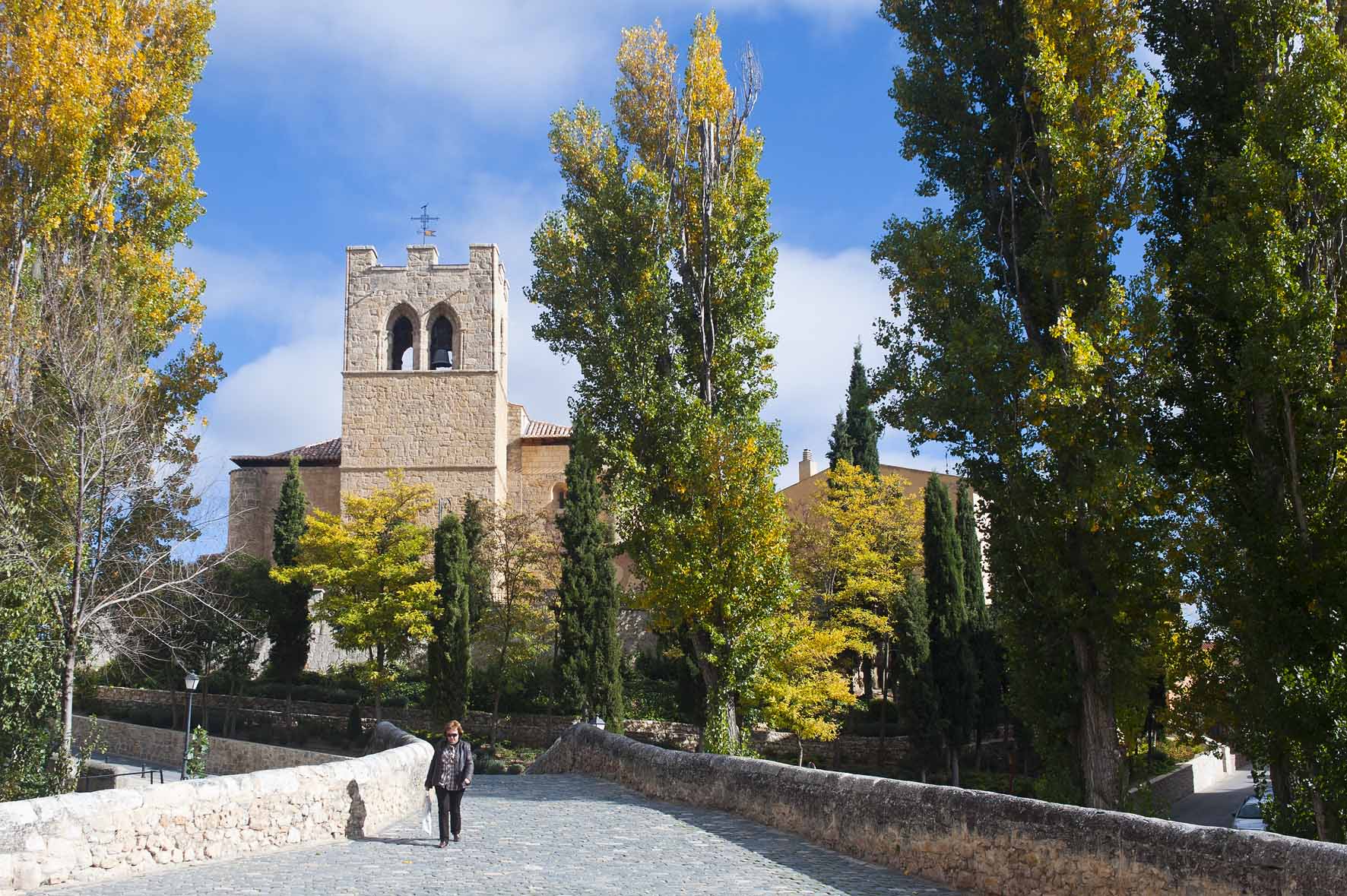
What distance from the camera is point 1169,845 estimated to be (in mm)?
6848

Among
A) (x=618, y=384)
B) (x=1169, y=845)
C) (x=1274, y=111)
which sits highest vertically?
(x=1274, y=111)

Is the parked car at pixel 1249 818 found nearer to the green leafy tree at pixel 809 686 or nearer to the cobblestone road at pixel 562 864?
the green leafy tree at pixel 809 686

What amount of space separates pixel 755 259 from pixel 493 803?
9195mm

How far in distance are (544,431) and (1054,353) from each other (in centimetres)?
3732

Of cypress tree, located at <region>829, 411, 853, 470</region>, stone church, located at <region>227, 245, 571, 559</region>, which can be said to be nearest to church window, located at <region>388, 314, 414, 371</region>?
stone church, located at <region>227, 245, 571, 559</region>

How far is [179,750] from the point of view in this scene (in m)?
28.4

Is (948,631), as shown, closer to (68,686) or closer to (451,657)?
(451,657)

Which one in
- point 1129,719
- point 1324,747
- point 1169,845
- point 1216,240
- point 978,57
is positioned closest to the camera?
point 1169,845

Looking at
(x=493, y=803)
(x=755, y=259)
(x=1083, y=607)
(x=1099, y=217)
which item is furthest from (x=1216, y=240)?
(x=493, y=803)

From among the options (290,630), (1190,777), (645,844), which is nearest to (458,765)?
(645,844)

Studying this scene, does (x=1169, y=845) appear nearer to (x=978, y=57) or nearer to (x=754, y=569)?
(x=754, y=569)

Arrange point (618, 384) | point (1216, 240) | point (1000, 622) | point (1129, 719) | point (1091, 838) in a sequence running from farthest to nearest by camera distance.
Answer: point (618, 384)
point (1000, 622)
point (1129, 719)
point (1216, 240)
point (1091, 838)

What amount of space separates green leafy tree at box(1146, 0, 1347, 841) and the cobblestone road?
4.47 metres

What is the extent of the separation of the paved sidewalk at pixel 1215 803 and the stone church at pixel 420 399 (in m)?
25.0
